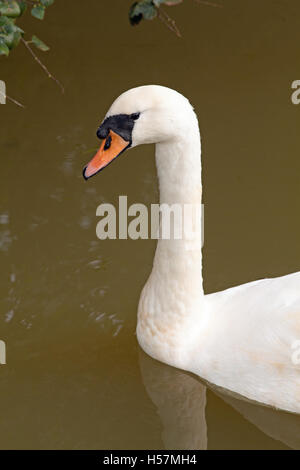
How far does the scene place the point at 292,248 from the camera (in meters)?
4.80

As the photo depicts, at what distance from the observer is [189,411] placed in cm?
385

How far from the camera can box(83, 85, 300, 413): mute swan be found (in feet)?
11.6

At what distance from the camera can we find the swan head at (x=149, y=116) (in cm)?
350

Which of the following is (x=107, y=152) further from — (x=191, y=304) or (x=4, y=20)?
(x=191, y=304)

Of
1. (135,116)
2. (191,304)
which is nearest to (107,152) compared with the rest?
(135,116)

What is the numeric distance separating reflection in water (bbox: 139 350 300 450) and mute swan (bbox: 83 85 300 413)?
6cm

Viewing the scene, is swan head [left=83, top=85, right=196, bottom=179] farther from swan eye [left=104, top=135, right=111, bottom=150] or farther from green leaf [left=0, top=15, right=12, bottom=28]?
green leaf [left=0, top=15, right=12, bottom=28]

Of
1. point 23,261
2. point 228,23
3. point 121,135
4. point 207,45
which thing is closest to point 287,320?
point 121,135

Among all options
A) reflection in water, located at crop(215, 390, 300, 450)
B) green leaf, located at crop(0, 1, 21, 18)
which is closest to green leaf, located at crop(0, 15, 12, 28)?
green leaf, located at crop(0, 1, 21, 18)

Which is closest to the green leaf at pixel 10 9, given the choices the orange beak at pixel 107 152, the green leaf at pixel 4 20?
the green leaf at pixel 4 20

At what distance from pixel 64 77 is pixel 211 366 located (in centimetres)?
339

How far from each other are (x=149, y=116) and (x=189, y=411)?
4.11 ft

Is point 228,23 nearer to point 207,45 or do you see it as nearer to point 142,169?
point 207,45
